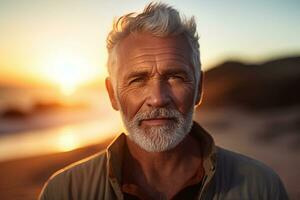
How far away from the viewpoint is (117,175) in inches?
83.4

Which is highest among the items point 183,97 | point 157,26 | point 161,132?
point 157,26

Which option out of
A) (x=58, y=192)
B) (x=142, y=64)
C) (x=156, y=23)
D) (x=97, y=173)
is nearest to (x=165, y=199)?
(x=97, y=173)

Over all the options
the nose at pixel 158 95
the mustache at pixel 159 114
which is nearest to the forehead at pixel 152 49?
the nose at pixel 158 95

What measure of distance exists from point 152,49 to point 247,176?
0.82m

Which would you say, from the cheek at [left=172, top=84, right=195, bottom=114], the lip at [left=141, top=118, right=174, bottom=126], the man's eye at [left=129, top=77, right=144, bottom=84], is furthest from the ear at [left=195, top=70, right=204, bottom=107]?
the man's eye at [left=129, top=77, right=144, bottom=84]

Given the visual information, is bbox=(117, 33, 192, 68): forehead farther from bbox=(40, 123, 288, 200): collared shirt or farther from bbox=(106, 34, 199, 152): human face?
bbox=(40, 123, 288, 200): collared shirt

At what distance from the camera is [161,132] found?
7.13 feet

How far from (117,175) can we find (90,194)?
17cm

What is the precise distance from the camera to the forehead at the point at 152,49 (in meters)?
2.17

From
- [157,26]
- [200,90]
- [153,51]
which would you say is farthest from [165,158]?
[157,26]

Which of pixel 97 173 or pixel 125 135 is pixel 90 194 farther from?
pixel 125 135

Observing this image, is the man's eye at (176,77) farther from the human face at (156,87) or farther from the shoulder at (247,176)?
the shoulder at (247,176)

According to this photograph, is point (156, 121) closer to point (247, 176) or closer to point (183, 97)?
point (183, 97)

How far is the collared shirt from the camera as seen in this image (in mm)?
2123
